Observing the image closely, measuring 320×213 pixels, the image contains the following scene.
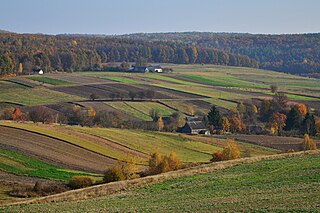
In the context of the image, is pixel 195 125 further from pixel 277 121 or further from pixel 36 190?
pixel 36 190

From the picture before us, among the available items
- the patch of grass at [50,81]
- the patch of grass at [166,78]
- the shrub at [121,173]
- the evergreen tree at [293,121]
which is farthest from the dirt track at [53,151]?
the patch of grass at [166,78]

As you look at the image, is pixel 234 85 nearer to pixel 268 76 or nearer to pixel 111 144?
pixel 268 76

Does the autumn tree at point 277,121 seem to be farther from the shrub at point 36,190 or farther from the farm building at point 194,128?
the shrub at point 36,190

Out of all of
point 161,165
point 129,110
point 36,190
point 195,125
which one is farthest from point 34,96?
point 36,190

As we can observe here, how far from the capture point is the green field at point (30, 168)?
46.5 m

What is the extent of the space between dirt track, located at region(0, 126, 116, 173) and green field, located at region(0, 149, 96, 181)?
1.39 metres

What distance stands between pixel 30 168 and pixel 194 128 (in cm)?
3843

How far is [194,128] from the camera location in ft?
275

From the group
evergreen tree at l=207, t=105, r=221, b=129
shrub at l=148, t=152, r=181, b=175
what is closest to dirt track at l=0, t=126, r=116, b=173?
shrub at l=148, t=152, r=181, b=175

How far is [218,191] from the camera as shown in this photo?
97.7 ft

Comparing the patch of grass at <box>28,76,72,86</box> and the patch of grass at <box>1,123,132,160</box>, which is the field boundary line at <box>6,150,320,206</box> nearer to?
the patch of grass at <box>1,123,132,160</box>

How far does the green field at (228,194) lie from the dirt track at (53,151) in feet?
56.5

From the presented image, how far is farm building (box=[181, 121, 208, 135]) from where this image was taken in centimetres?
8339


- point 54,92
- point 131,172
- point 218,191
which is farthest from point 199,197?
point 54,92
